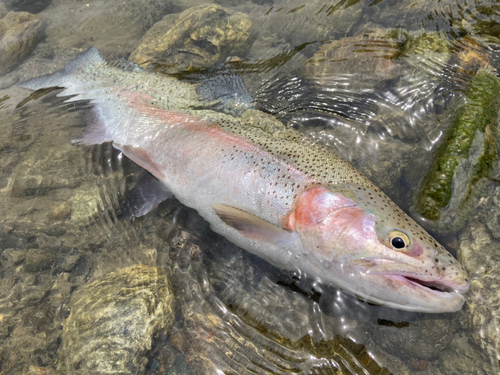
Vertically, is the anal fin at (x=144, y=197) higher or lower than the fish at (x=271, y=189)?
lower

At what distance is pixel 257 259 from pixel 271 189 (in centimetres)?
92

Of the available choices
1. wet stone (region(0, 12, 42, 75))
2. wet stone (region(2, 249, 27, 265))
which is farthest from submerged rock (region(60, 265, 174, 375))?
wet stone (region(0, 12, 42, 75))

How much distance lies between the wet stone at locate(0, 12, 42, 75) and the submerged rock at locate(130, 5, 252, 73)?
2.18 m

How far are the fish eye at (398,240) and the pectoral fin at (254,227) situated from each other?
2.80ft

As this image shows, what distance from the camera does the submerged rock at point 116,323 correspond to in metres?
3.00

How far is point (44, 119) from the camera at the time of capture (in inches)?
188

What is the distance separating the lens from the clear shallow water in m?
3.14

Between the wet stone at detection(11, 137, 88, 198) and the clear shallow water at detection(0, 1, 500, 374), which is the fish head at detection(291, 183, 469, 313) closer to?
the clear shallow water at detection(0, 1, 500, 374)

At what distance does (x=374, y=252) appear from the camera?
8.89ft

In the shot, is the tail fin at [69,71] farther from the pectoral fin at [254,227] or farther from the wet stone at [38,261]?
the pectoral fin at [254,227]

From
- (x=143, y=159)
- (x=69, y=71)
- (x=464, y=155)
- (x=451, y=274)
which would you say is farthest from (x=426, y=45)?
(x=69, y=71)

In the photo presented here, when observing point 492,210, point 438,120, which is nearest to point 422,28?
point 438,120

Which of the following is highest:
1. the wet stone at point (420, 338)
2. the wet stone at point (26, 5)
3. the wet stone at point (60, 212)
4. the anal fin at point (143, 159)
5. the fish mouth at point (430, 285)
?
the wet stone at point (26, 5)

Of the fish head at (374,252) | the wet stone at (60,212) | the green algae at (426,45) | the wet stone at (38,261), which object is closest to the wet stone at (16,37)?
the wet stone at (60,212)
